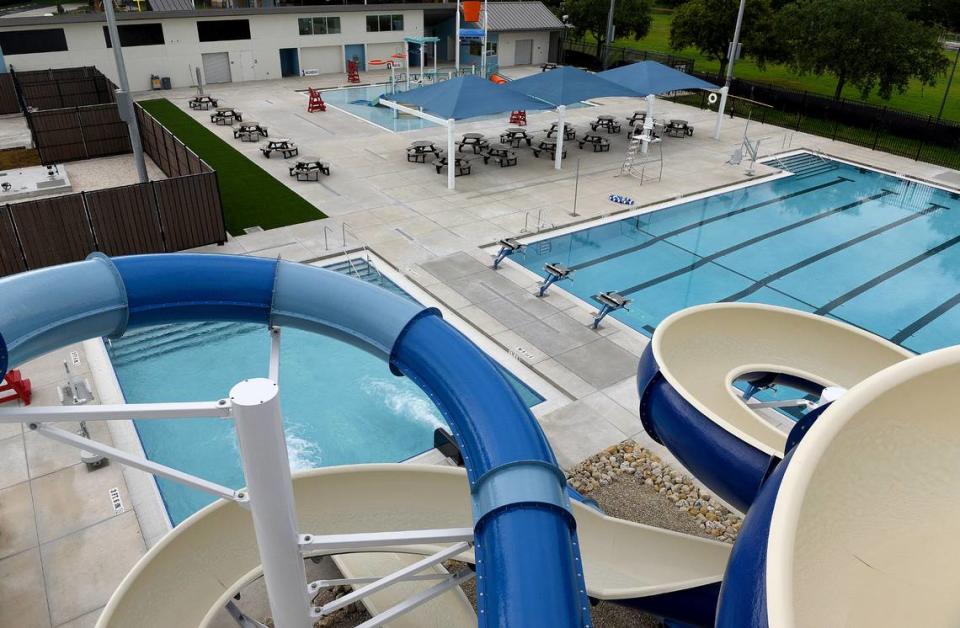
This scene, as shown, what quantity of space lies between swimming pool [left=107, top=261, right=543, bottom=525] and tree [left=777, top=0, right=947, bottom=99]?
3096cm

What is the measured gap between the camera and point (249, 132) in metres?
27.0

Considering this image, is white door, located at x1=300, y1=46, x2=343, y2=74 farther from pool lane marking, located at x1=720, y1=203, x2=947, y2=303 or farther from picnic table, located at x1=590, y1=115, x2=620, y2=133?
pool lane marking, located at x1=720, y1=203, x2=947, y2=303

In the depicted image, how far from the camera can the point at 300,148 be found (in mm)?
26359

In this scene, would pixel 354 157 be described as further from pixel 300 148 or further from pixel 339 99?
pixel 339 99

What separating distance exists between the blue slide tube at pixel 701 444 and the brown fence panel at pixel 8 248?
13820 mm

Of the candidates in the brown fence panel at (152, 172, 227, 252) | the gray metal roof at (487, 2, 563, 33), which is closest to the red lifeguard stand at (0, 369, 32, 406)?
the brown fence panel at (152, 172, 227, 252)

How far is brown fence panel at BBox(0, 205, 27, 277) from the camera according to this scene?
14.3 metres

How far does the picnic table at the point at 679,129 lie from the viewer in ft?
100.0

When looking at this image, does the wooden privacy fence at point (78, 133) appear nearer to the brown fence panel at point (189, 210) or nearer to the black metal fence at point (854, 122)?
the brown fence panel at point (189, 210)

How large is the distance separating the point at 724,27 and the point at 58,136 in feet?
114

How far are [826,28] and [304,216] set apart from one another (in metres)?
29.9

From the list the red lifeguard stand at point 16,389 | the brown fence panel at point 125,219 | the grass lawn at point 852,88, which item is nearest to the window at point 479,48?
the grass lawn at point 852,88

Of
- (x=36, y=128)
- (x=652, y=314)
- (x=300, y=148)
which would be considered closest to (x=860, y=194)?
(x=652, y=314)

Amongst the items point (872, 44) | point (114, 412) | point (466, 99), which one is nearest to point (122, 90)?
A: point (466, 99)
